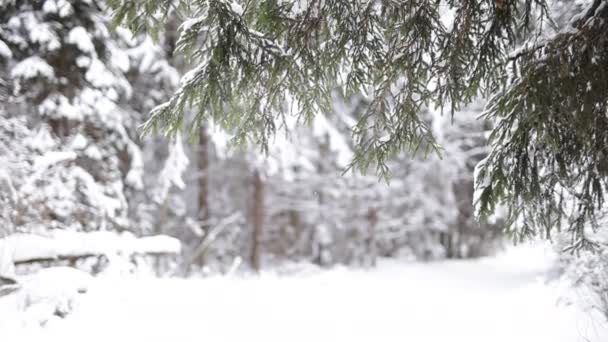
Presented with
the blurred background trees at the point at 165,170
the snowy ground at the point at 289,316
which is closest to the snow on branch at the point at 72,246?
the blurred background trees at the point at 165,170

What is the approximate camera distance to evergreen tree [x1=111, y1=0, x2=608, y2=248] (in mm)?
3357

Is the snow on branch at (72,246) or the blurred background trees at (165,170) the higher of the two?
the blurred background trees at (165,170)

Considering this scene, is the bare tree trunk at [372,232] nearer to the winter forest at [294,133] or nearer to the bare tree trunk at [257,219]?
the bare tree trunk at [257,219]

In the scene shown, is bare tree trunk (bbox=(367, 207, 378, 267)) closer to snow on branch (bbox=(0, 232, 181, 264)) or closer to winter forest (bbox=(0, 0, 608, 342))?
winter forest (bbox=(0, 0, 608, 342))

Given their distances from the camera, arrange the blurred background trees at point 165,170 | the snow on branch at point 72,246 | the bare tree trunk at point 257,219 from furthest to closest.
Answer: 1. the bare tree trunk at point 257,219
2. the blurred background trees at point 165,170
3. the snow on branch at point 72,246

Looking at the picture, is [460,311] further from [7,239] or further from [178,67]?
[178,67]

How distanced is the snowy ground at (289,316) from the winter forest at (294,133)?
0.12 feet

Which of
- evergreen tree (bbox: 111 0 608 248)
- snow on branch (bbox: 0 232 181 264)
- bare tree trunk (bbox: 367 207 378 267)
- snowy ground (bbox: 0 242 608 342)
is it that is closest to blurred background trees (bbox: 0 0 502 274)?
bare tree trunk (bbox: 367 207 378 267)

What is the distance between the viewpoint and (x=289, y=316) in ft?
19.9

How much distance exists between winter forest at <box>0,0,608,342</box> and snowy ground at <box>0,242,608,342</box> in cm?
4

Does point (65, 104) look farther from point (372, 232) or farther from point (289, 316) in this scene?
point (372, 232)

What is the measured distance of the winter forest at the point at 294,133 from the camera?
359 centimetres

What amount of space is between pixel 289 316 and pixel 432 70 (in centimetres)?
394

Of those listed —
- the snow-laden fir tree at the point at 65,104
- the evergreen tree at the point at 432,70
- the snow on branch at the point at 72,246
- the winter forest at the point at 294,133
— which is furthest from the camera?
the snow-laden fir tree at the point at 65,104
